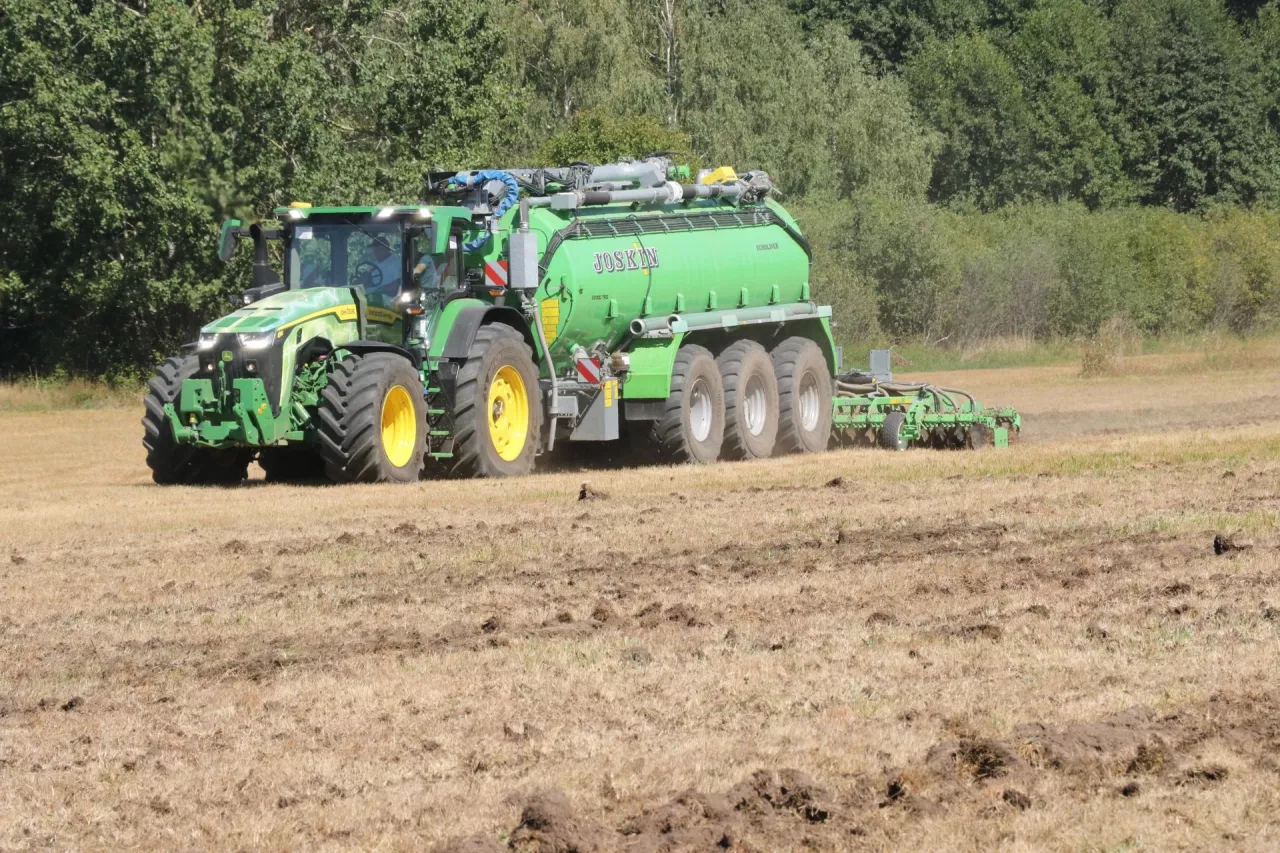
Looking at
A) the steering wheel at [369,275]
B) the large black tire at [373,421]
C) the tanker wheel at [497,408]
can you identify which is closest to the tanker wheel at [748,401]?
the tanker wheel at [497,408]

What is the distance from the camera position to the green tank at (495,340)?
53.8ft

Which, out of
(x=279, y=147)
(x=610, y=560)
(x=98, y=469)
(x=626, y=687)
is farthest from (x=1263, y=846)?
(x=279, y=147)

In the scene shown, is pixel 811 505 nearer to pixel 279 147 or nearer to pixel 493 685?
pixel 493 685

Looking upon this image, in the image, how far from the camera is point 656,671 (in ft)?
26.5

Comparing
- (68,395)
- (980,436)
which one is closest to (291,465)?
(980,436)

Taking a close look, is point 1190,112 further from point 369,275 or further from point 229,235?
point 369,275

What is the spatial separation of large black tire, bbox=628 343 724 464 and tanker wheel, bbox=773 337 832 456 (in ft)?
4.00

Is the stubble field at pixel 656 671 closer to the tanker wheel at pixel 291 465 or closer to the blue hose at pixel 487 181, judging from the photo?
the tanker wheel at pixel 291 465

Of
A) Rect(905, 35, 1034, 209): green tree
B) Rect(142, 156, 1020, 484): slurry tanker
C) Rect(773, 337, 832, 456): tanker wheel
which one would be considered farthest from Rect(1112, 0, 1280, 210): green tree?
Rect(142, 156, 1020, 484): slurry tanker

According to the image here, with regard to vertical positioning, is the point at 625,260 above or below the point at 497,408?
above

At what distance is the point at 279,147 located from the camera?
107 ft

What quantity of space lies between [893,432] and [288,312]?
7854mm

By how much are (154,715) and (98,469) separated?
46.0ft

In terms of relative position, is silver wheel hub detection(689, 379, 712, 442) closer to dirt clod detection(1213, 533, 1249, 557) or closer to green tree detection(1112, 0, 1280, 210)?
dirt clod detection(1213, 533, 1249, 557)
